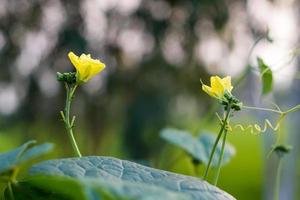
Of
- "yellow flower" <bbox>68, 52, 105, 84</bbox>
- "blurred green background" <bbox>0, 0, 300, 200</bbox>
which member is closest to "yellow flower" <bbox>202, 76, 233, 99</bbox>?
"yellow flower" <bbox>68, 52, 105, 84</bbox>

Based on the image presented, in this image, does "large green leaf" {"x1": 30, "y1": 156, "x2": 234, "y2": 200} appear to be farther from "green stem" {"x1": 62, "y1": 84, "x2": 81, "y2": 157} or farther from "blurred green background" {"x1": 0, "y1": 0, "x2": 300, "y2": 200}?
"blurred green background" {"x1": 0, "y1": 0, "x2": 300, "y2": 200}

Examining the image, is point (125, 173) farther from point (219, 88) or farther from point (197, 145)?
point (197, 145)

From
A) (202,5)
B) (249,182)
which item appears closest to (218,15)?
(202,5)

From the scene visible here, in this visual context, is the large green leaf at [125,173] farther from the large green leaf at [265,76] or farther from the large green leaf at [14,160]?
the large green leaf at [265,76]

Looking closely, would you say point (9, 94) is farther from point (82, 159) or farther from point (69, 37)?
point (82, 159)

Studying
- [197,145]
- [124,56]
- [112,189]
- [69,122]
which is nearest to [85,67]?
[69,122]

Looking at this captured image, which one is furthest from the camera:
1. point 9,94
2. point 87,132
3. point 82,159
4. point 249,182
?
point 249,182

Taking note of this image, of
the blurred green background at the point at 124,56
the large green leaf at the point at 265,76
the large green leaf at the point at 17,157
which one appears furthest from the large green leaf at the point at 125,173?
the blurred green background at the point at 124,56
